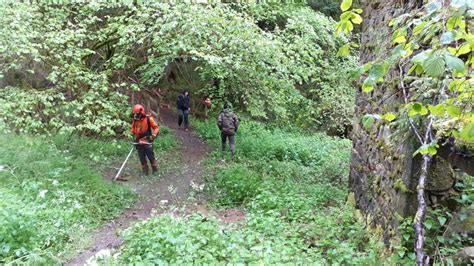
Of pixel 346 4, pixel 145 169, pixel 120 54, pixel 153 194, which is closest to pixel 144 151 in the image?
pixel 145 169

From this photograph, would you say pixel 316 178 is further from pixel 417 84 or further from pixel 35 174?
pixel 35 174

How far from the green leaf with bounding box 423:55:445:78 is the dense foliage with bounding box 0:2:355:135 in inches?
293

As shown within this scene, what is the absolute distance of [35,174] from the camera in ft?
27.3

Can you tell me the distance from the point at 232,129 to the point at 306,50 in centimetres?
316

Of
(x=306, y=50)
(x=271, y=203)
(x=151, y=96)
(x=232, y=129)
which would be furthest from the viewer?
(x=151, y=96)

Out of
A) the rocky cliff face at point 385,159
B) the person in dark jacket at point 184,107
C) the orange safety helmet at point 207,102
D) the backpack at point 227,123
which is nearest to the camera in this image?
the rocky cliff face at point 385,159

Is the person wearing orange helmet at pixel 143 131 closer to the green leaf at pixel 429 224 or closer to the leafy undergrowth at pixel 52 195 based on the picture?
the leafy undergrowth at pixel 52 195

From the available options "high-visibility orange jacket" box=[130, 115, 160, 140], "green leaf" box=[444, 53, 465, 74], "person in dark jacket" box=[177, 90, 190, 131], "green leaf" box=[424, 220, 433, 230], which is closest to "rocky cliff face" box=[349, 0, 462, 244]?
"green leaf" box=[424, 220, 433, 230]

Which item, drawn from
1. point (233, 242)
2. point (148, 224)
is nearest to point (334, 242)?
point (233, 242)

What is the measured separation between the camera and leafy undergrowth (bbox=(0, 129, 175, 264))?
18.6 ft

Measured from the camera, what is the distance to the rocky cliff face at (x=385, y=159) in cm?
466

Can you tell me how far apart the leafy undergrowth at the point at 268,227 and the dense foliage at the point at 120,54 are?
8.92 ft

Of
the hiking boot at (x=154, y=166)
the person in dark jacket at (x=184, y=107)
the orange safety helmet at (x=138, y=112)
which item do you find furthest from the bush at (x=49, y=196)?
the person in dark jacket at (x=184, y=107)

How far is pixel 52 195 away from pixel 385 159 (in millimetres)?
6056
